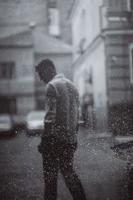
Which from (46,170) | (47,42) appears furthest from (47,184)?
(47,42)

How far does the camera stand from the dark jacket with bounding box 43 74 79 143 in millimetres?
2658

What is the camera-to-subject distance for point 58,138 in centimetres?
267

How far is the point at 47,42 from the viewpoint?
725 inches

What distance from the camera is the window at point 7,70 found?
1719 cm

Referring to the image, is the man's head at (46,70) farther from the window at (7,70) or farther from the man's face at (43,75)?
the window at (7,70)

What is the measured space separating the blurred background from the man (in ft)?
6.82

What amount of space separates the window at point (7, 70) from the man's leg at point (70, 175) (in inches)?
577

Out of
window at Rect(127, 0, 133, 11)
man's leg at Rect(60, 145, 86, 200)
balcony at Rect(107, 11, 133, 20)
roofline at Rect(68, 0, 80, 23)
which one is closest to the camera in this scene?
man's leg at Rect(60, 145, 86, 200)

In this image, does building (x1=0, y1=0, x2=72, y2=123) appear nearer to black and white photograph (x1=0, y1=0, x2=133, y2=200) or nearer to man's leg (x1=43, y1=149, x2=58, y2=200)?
black and white photograph (x1=0, y1=0, x2=133, y2=200)

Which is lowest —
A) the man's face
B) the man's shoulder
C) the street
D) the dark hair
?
the street

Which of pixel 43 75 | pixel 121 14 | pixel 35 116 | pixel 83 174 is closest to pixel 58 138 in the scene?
pixel 43 75

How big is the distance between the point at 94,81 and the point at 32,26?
10.9 meters

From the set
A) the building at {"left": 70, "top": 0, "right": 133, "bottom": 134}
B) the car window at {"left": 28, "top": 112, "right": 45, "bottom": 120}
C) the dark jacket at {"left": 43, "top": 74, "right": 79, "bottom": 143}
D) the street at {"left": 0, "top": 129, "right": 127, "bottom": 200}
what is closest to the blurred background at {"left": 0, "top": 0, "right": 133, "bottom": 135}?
the building at {"left": 70, "top": 0, "right": 133, "bottom": 134}

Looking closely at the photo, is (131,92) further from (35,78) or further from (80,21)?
(35,78)
